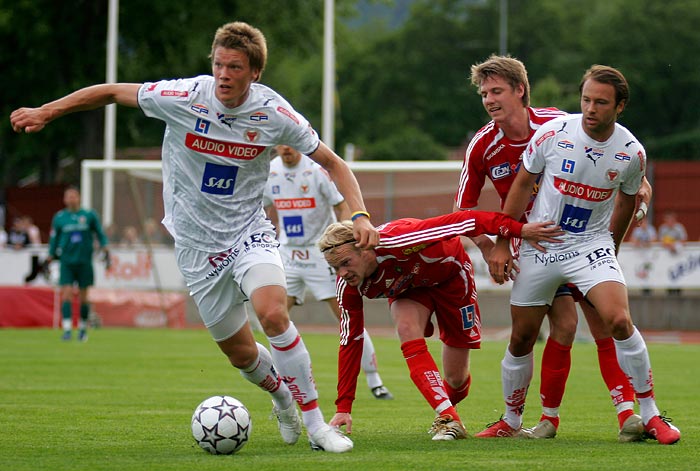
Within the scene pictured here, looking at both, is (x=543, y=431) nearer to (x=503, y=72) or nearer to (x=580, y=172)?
(x=580, y=172)

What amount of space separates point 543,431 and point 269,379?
1909 millimetres

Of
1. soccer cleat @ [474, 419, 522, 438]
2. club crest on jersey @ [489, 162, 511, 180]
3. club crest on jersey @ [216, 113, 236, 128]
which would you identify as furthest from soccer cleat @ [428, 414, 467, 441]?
club crest on jersey @ [216, 113, 236, 128]

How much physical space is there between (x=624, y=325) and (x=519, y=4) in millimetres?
68111

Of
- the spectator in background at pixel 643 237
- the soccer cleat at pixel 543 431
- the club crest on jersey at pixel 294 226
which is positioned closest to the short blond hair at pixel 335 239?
the soccer cleat at pixel 543 431

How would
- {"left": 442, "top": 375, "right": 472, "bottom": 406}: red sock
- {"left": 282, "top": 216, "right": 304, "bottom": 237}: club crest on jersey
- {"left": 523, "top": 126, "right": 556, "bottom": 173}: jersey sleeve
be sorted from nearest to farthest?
{"left": 523, "top": 126, "right": 556, "bottom": 173}: jersey sleeve, {"left": 442, "top": 375, "right": 472, "bottom": 406}: red sock, {"left": 282, "top": 216, "right": 304, "bottom": 237}: club crest on jersey

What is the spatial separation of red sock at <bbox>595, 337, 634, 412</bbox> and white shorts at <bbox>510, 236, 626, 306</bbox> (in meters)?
0.65

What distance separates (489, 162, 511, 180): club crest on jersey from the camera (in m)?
8.12

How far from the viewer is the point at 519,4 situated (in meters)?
73.3

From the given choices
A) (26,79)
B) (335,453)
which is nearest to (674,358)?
(335,453)

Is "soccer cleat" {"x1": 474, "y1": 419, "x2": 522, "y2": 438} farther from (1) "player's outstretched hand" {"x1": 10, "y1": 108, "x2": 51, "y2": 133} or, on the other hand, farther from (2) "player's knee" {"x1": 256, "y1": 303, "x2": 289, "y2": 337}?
(1) "player's outstretched hand" {"x1": 10, "y1": 108, "x2": 51, "y2": 133}

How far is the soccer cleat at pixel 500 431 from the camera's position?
8086mm

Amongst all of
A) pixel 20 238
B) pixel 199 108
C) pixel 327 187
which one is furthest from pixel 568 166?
pixel 20 238

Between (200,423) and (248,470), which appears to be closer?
(248,470)

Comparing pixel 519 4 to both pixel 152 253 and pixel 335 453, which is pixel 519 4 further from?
pixel 335 453
